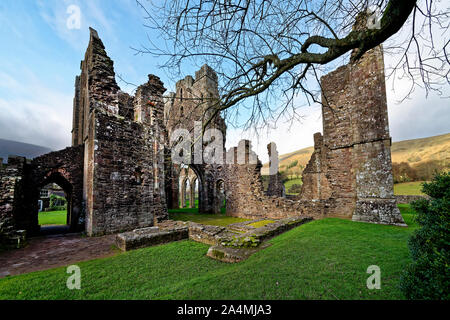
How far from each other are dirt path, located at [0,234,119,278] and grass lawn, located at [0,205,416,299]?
3.05 feet

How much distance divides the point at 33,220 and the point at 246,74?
1134 centimetres

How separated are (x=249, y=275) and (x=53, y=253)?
20.3 ft

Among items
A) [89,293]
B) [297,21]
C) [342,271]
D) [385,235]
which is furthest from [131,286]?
[385,235]

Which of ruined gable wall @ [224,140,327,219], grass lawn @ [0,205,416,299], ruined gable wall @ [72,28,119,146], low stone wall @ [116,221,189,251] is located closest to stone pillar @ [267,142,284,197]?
ruined gable wall @ [224,140,327,219]

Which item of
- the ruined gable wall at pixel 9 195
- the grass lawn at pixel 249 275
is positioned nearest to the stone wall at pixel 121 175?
the ruined gable wall at pixel 9 195

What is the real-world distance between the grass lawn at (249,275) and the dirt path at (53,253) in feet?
3.05

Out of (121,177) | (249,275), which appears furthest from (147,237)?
(249,275)

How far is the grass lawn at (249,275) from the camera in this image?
242 centimetres

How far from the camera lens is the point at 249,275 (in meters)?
2.95

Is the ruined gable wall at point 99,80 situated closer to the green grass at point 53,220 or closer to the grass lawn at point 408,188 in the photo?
the green grass at point 53,220

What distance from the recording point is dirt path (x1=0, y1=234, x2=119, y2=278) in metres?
4.52

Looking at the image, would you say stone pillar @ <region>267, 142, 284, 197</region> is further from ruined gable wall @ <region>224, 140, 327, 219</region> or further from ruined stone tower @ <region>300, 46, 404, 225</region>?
ruined stone tower @ <region>300, 46, 404, 225</region>

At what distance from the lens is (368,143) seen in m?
7.61

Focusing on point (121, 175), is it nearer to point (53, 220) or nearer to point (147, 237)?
point (147, 237)
